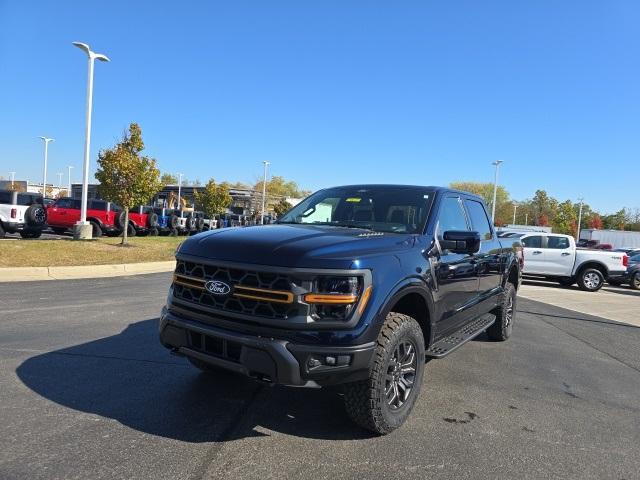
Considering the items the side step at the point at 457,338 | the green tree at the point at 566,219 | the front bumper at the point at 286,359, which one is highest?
the green tree at the point at 566,219

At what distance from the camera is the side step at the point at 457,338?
14.2 ft

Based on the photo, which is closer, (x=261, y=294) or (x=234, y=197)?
(x=261, y=294)

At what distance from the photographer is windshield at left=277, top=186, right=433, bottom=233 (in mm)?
4578

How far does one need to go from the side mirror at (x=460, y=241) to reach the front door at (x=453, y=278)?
0.21ft

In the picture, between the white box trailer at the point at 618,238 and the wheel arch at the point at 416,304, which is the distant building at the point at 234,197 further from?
the wheel arch at the point at 416,304

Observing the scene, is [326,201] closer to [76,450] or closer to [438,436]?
[438,436]

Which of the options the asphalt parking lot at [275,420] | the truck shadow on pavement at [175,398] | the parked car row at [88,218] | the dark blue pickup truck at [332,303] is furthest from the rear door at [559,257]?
the truck shadow on pavement at [175,398]

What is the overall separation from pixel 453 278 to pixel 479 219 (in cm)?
171

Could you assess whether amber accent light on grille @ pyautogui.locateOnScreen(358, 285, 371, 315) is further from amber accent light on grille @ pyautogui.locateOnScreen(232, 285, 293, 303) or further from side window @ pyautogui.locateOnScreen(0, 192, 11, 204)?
side window @ pyautogui.locateOnScreen(0, 192, 11, 204)

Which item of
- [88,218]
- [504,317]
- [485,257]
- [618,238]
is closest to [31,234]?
[88,218]

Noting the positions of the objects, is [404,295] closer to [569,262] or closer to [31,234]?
[569,262]

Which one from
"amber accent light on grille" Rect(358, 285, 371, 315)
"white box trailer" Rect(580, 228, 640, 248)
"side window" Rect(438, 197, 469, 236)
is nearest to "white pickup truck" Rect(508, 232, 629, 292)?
"side window" Rect(438, 197, 469, 236)

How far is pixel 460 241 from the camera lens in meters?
4.29

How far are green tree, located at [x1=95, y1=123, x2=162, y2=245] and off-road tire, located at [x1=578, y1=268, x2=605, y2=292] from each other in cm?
1509
